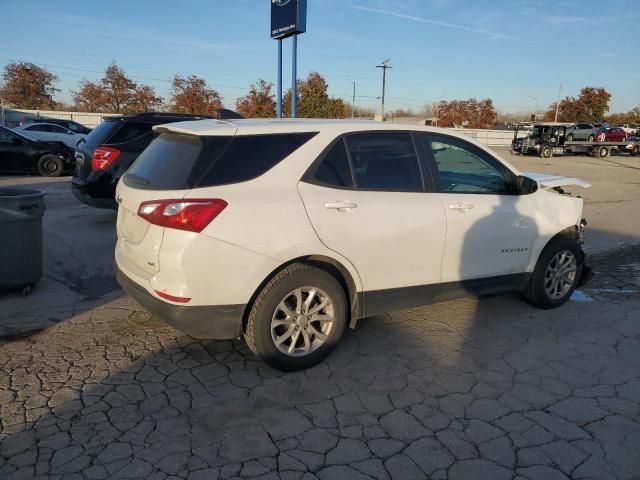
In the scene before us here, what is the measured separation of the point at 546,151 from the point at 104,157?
30.2 meters

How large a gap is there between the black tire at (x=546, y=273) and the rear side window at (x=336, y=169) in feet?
7.52

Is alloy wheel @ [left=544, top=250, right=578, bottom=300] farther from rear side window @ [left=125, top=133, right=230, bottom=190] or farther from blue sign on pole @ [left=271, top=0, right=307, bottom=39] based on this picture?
blue sign on pole @ [left=271, top=0, right=307, bottom=39]

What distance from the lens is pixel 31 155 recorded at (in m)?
14.2

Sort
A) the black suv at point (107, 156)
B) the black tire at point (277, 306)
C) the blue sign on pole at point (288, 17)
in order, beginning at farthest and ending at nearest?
1. the blue sign on pole at point (288, 17)
2. the black suv at point (107, 156)
3. the black tire at point (277, 306)

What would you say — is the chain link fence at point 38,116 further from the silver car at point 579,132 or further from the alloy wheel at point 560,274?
the alloy wheel at point 560,274

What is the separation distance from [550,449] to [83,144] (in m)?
7.54

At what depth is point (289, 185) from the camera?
338cm

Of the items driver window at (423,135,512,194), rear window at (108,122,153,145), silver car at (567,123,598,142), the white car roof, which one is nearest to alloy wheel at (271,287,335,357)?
the white car roof

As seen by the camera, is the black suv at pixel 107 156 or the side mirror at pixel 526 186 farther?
the black suv at pixel 107 156

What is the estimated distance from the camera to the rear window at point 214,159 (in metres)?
3.22

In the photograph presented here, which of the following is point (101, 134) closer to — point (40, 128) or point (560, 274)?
point (560, 274)

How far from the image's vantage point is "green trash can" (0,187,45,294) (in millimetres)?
4535

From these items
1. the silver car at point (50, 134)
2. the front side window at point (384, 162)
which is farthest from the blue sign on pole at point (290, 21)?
the front side window at point (384, 162)

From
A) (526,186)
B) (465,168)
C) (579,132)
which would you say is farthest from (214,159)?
(579,132)
